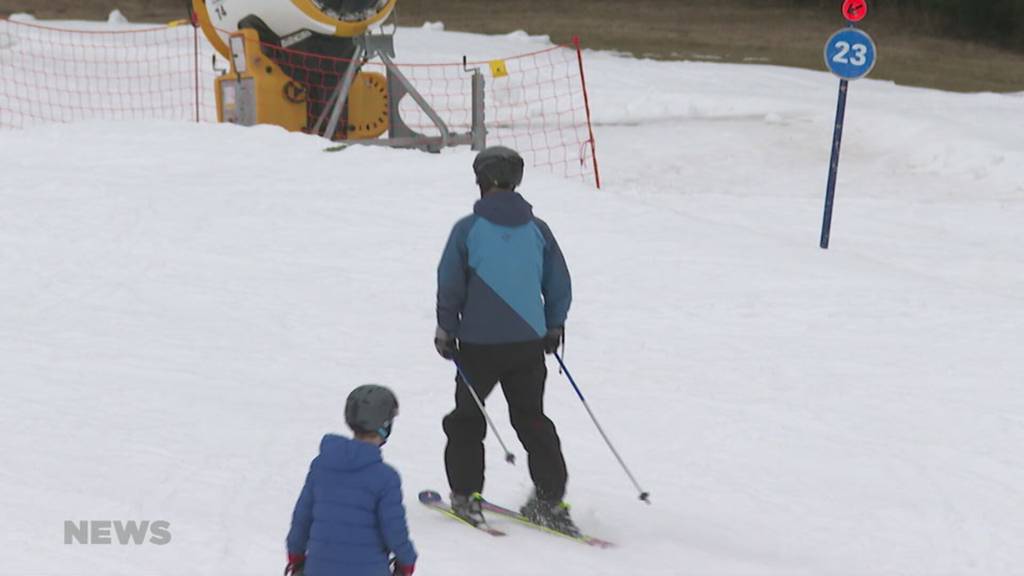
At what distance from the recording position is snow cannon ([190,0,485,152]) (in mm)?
14359

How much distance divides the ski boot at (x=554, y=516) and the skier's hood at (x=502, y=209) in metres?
1.15

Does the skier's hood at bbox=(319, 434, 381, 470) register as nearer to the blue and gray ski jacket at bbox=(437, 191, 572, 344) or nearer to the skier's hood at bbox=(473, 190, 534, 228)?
the blue and gray ski jacket at bbox=(437, 191, 572, 344)

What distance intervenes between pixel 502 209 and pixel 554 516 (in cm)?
127

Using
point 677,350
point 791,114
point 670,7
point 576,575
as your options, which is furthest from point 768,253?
point 670,7

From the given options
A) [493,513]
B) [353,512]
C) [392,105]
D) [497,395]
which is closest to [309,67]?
[392,105]

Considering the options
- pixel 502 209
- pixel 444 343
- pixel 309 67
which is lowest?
pixel 444 343

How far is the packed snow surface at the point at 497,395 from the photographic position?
16.8 feet

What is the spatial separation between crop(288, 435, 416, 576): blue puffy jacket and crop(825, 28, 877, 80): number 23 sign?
8.18m

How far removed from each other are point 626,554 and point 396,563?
1499 mm

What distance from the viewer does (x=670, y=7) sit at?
110 feet

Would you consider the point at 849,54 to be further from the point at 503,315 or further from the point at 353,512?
the point at 353,512

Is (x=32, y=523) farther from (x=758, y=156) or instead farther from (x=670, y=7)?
(x=670, y=7)

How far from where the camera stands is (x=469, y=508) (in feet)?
16.5

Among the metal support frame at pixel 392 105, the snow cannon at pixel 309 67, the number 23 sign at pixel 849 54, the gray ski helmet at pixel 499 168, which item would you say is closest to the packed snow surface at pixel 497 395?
the snow cannon at pixel 309 67
